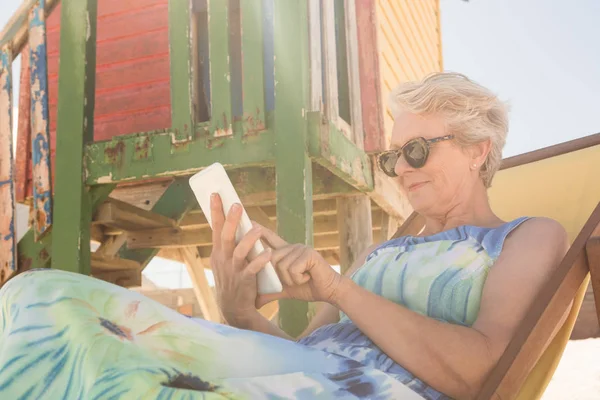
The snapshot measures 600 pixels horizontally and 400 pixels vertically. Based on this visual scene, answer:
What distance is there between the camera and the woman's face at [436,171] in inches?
74.9

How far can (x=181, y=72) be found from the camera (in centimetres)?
336

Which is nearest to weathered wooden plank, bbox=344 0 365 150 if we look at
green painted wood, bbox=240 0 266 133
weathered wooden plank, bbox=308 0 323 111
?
weathered wooden plank, bbox=308 0 323 111

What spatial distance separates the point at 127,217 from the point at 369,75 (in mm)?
2315

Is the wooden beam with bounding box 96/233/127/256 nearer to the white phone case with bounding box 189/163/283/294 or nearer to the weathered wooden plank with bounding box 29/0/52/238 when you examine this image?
the weathered wooden plank with bounding box 29/0/52/238

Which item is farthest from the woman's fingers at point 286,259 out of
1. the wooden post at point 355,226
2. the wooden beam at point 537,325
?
the wooden post at point 355,226

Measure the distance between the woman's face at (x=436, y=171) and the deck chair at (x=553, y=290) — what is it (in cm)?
38

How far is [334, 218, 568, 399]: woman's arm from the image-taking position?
54.8 inches

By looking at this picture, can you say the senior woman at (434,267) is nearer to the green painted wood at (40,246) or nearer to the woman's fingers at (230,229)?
the woman's fingers at (230,229)

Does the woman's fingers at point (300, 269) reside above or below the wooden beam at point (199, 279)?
above

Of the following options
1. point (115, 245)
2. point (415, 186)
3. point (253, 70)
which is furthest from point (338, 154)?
point (115, 245)

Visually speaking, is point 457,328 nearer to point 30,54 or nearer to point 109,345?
point 109,345

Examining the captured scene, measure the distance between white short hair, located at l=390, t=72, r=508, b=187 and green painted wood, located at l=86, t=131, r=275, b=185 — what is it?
1.23m

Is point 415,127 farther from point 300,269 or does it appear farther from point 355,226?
point 355,226

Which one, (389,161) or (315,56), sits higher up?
(315,56)
